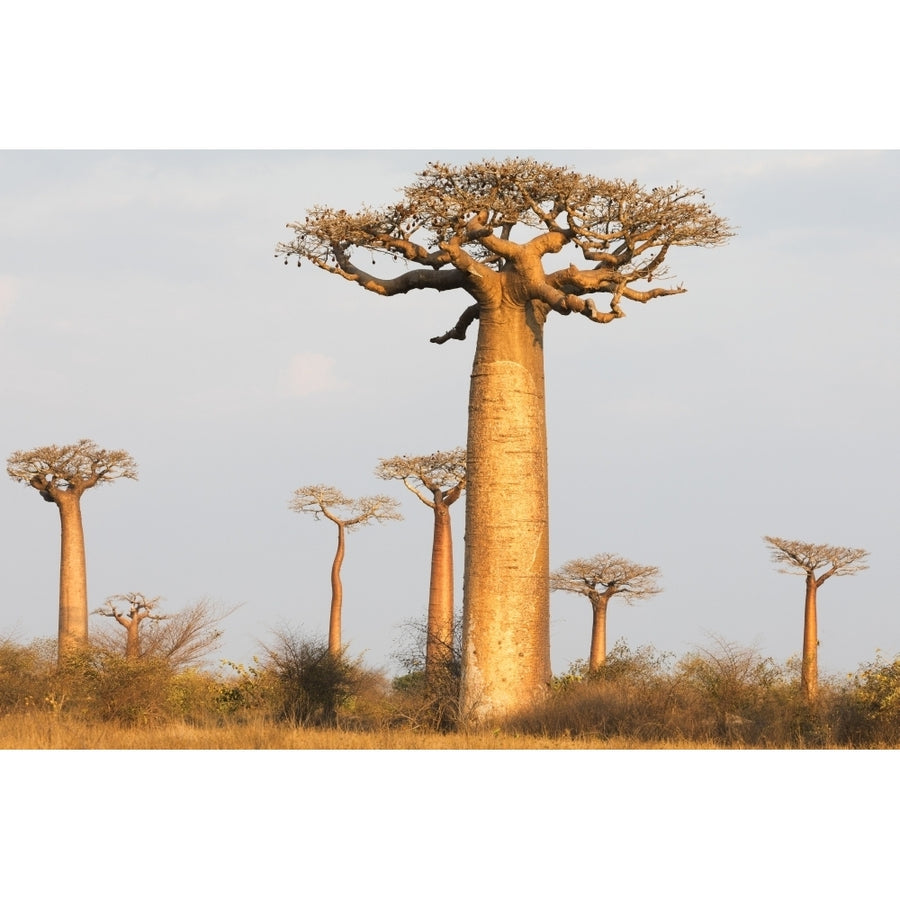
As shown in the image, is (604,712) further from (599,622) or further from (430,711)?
(599,622)

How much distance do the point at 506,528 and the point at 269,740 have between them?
2.90 m

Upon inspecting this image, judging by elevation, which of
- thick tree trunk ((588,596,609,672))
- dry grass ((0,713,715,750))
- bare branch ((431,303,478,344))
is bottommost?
dry grass ((0,713,715,750))

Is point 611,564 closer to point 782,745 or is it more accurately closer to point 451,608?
point 451,608

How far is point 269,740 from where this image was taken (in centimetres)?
1034

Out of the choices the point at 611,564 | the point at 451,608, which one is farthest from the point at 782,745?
the point at 611,564

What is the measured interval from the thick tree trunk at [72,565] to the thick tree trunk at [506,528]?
11876mm

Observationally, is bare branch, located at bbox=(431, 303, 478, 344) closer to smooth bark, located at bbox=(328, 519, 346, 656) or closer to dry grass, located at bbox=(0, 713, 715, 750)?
dry grass, located at bbox=(0, 713, 715, 750)

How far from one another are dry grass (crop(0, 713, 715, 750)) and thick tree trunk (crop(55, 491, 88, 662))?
395 inches

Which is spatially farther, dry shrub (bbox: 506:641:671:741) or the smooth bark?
the smooth bark

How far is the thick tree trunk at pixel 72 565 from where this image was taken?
21594 mm

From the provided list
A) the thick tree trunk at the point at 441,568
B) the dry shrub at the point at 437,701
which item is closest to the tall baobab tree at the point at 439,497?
the thick tree trunk at the point at 441,568

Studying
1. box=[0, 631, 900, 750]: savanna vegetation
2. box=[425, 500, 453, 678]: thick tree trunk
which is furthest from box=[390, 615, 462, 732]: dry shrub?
box=[425, 500, 453, 678]: thick tree trunk

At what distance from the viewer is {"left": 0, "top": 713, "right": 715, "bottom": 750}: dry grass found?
1001 centimetres

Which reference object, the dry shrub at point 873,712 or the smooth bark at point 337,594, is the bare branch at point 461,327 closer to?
the dry shrub at point 873,712
